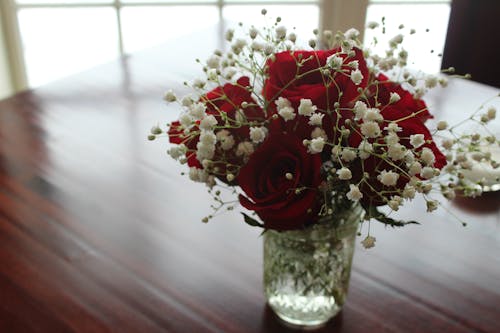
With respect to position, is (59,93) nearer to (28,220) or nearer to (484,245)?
(28,220)

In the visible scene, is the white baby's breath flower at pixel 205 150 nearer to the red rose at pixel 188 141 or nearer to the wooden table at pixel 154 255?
the red rose at pixel 188 141

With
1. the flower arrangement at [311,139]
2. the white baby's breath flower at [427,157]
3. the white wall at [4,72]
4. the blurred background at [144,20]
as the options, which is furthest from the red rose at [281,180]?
the white wall at [4,72]

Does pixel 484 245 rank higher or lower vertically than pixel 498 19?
lower

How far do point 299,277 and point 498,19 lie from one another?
1028 mm

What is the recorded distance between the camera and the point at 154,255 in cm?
98

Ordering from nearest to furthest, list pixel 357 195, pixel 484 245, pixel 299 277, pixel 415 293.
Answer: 1. pixel 357 195
2. pixel 299 277
3. pixel 415 293
4. pixel 484 245

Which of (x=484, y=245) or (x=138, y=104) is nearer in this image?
(x=484, y=245)

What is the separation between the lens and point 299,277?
2.62ft

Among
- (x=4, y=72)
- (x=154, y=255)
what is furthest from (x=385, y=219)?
(x=4, y=72)

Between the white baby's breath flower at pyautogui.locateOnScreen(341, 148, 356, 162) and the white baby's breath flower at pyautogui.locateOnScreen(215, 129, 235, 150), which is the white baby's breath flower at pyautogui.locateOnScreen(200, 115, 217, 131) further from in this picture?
the white baby's breath flower at pyautogui.locateOnScreen(341, 148, 356, 162)

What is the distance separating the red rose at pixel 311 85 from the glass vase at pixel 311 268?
0.13 m

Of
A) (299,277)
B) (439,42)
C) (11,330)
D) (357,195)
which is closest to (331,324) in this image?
(299,277)

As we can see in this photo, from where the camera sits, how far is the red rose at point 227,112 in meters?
0.71

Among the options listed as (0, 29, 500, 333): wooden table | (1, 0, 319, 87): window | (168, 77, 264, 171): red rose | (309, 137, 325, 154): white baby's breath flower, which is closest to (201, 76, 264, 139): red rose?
(168, 77, 264, 171): red rose
